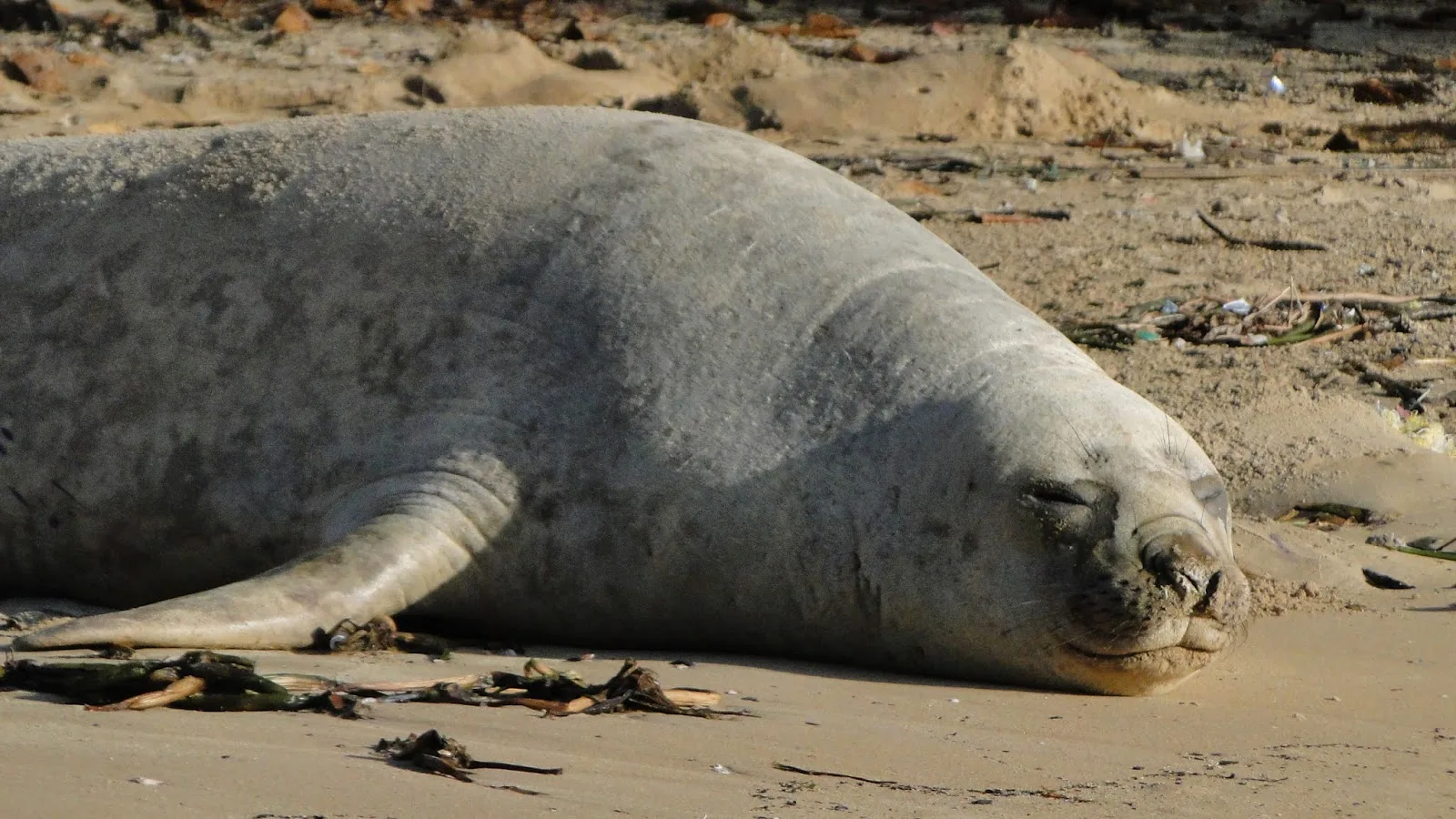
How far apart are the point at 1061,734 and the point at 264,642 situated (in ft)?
4.75

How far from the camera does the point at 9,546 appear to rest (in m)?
4.70

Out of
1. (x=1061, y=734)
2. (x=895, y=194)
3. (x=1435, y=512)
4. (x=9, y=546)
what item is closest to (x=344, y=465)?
(x=9, y=546)

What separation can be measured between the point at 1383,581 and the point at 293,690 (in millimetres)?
2657

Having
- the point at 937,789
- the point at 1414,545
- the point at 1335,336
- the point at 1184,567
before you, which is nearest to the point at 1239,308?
the point at 1335,336

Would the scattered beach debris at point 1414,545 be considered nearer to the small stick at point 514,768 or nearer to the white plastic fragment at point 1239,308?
the white plastic fragment at point 1239,308

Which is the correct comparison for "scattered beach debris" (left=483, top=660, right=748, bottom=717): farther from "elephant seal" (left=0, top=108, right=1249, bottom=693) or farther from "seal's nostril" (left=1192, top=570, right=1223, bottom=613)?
"seal's nostril" (left=1192, top=570, right=1223, bottom=613)

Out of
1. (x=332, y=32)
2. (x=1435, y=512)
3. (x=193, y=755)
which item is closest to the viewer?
(x=193, y=755)

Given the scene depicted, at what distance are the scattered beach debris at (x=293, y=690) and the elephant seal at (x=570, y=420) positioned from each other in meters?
0.36

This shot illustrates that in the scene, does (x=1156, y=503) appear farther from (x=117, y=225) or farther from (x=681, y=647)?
(x=117, y=225)

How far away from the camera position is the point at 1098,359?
21.3 feet

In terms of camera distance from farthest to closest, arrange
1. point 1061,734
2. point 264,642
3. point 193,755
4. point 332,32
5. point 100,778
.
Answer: point 332,32 → point 264,642 → point 1061,734 → point 193,755 → point 100,778

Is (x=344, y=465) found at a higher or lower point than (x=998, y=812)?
higher

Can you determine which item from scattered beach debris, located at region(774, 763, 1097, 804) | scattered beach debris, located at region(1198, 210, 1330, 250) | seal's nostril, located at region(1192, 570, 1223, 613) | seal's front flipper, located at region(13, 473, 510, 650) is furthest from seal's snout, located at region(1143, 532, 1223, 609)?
scattered beach debris, located at region(1198, 210, 1330, 250)

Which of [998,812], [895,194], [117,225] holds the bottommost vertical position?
[998,812]
